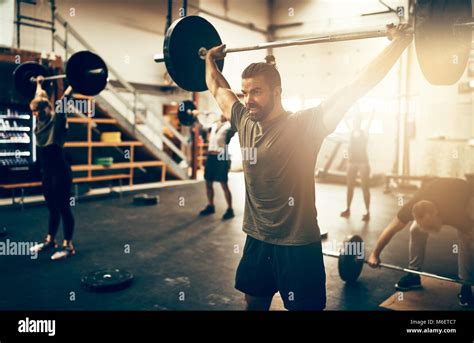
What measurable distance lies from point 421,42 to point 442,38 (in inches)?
5.4

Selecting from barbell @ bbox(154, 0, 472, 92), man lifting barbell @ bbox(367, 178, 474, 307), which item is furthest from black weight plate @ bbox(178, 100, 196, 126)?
man lifting barbell @ bbox(367, 178, 474, 307)

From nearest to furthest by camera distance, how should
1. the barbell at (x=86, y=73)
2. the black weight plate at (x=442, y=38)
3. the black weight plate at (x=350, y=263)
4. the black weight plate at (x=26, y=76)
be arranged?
the black weight plate at (x=442, y=38), the black weight plate at (x=350, y=263), the barbell at (x=86, y=73), the black weight plate at (x=26, y=76)

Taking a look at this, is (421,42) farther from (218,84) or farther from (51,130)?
(51,130)

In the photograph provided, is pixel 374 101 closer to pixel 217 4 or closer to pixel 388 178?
pixel 388 178

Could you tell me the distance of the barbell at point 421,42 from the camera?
1333 mm

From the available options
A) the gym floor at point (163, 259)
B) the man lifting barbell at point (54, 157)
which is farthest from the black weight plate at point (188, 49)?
the man lifting barbell at point (54, 157)

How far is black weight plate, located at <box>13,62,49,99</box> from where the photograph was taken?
11.9 ft

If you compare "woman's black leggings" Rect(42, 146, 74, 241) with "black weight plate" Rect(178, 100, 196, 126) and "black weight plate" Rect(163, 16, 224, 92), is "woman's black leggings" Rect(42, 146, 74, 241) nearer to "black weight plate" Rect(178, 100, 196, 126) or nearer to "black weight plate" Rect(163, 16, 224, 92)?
"black weight plate" Rect(163, 16, 224, 92)

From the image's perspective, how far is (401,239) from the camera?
12.5ft

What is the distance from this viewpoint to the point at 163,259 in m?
3.12

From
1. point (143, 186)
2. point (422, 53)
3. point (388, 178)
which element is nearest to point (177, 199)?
point (143, 186)

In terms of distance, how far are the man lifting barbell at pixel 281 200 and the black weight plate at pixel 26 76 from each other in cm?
296

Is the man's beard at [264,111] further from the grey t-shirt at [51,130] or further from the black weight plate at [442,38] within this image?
the grey t-shirt at [51,130]
